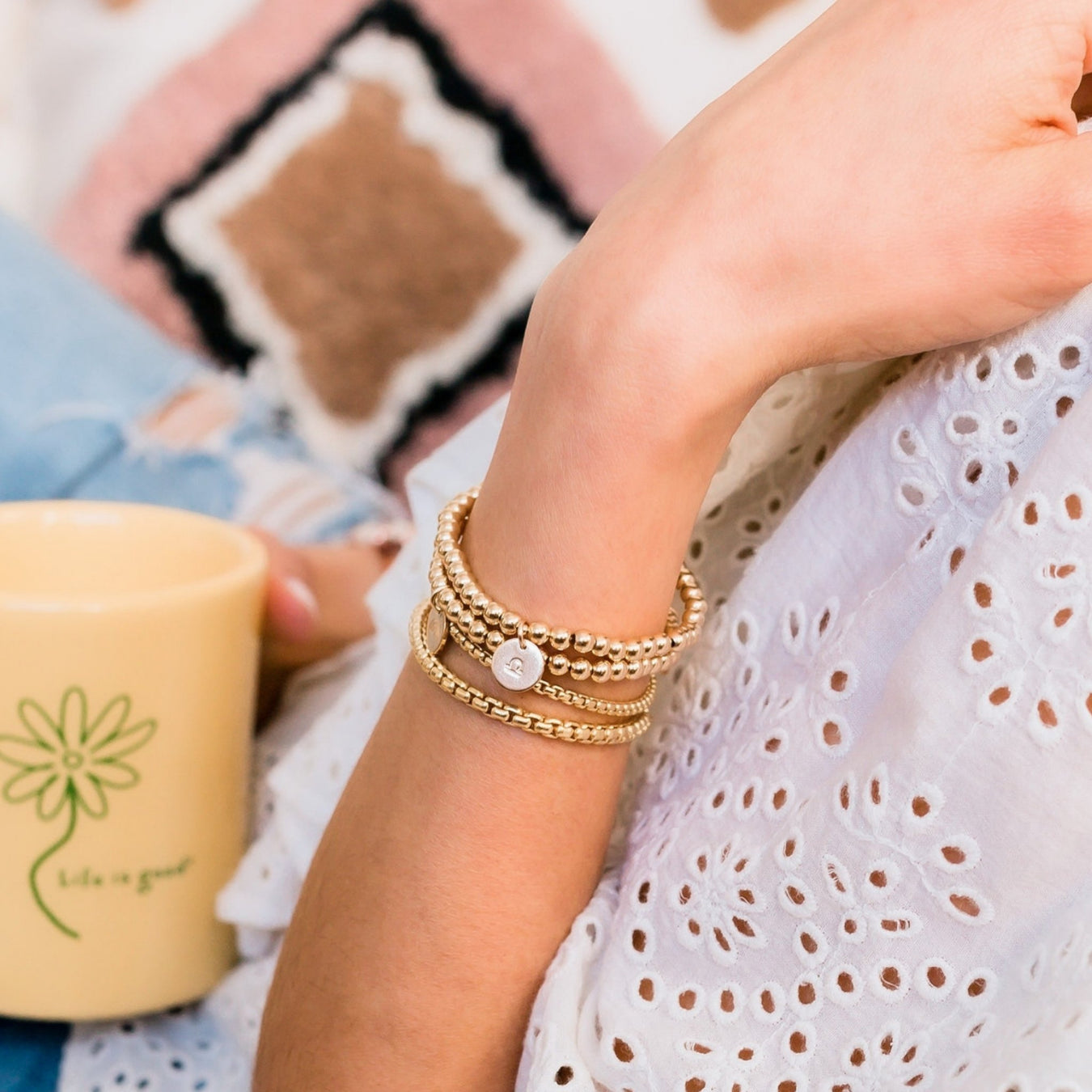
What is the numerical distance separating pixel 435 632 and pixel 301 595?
208 mm

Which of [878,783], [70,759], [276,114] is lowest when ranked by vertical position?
[878,783]

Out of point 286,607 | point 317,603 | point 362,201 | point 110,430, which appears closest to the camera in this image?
point 286,607

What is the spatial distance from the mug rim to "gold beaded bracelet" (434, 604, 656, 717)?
11cm

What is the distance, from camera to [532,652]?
37 cm

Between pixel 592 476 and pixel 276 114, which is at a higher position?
pixel 276 114

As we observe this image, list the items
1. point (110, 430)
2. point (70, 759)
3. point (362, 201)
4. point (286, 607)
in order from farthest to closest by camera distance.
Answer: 1. point (362, 201)
2. point (110, 430)
3. point (286, 607)
4. point (70, 759)

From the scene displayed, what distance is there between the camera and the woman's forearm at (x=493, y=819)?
37 cm

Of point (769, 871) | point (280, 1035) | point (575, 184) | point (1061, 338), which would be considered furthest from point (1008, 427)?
point (575, 184)

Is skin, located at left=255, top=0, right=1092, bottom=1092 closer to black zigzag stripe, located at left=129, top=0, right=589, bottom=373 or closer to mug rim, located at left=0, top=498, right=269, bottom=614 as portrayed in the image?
mug rim, located at left=0, top=498, right=269, bottom=614

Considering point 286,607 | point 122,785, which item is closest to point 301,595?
point 286,607

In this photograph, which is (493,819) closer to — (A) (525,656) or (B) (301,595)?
(A) (525,656)

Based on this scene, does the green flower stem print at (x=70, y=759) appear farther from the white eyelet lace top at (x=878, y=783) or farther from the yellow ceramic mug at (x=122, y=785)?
the white eyelet lace top at (x=878, y=783)

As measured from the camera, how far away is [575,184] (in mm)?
1061

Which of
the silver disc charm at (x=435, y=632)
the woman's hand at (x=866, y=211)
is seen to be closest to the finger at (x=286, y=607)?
the silver disc charm at (x=435, y=632)
